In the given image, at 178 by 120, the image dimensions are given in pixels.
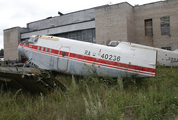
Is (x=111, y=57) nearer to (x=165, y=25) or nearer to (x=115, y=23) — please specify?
(x=115, y=23)

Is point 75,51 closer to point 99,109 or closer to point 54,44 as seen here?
point 54,44

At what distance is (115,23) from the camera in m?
21.6

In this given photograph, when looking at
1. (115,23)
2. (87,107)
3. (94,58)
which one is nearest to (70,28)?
(115,23)

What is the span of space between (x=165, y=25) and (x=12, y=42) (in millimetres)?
34826

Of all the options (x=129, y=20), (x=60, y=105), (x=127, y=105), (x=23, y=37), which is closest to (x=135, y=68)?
(x=127, y=105)

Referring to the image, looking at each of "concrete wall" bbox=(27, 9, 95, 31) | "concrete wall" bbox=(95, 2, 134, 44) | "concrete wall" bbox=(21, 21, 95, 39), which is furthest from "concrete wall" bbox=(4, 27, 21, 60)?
"concrete wall" bbox=(95, 2, 134, 44)

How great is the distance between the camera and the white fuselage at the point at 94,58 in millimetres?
7160

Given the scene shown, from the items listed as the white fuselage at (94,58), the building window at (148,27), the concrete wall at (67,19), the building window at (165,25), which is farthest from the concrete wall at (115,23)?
the white fuselage at (94,58)

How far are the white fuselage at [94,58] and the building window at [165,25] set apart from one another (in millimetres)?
15943

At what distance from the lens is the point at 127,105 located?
503 cm

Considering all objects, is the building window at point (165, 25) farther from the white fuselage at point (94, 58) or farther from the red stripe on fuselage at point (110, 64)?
the red stripe on fuselage at point (110, 64)

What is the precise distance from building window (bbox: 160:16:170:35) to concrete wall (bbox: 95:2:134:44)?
171 inches

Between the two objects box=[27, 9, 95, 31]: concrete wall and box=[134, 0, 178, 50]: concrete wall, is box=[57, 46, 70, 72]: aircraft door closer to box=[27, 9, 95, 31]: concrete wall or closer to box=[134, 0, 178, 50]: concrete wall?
box=[134, 0, 178, 50]: concrete wall

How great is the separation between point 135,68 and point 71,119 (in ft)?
14.6
